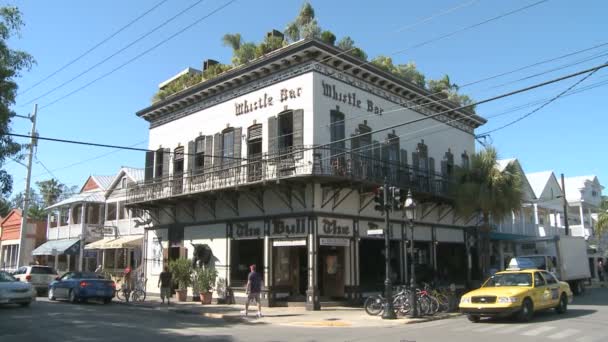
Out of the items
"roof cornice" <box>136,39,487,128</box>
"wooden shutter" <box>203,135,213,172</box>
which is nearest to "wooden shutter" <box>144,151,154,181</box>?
"roof cornice" <box>136,39,487,128</box>

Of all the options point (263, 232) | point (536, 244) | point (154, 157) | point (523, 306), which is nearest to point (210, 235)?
point (263, 232)

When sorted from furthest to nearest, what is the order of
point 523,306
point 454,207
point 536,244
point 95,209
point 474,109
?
1. point 95,209
2. point 474,109
3. point 536,244
4. point 454,207
5. point 523,306

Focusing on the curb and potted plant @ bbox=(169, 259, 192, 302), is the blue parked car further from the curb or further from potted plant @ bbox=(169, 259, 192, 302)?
the curb

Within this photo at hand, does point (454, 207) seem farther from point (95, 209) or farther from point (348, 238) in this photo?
point (95, 209)

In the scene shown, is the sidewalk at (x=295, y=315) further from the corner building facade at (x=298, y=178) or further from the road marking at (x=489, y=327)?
the road marking at (x=489, y=327)

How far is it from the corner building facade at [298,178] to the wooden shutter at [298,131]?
3.4 inches

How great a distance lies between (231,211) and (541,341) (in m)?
15.2

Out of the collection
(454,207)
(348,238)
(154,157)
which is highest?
(154,157)

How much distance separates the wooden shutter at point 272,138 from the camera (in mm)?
22094

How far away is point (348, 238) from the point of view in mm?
21859

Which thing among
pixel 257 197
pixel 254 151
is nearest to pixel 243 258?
pixel 257 197

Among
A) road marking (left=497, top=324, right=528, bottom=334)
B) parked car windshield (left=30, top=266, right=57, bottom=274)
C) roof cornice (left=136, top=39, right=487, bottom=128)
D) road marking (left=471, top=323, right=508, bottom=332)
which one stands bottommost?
road marking (left=471, top=323, right=508, bottom=332)

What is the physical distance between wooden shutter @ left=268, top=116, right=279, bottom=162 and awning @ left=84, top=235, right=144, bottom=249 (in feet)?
44.5

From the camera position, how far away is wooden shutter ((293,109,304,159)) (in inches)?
828
